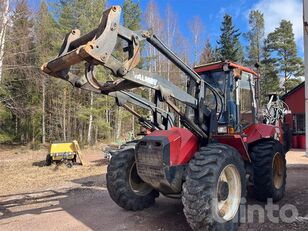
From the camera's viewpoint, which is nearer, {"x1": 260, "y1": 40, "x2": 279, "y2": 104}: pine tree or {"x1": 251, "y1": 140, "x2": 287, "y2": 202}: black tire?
{"x1": 251, "y1": 140, "x2": 287, "y2": 202}: black tire

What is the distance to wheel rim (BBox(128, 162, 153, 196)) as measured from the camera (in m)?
5.91

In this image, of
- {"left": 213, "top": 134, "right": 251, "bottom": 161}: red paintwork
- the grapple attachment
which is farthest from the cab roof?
the grapple attachment

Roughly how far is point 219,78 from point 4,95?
1748cm

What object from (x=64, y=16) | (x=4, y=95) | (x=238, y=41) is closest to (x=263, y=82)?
(x=238, y=41)

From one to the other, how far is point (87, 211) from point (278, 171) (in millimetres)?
3925

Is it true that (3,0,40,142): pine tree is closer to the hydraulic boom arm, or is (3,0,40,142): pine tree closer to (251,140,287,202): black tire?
the hydraulic boom arm

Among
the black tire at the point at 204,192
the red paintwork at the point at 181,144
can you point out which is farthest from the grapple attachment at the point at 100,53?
the black tire at the point at 204,192

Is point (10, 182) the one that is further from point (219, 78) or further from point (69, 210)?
point (219, 78)

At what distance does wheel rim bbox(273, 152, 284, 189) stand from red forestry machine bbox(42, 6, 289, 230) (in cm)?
2

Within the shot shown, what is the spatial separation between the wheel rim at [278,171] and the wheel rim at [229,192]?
1.84 m

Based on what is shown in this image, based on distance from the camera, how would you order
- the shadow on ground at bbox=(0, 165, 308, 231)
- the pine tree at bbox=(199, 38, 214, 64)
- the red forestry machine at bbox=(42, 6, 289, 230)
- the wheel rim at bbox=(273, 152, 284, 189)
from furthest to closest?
the pine tree at bbox=(199, 38, 214, 64) → the wheel rim at bbox=(273, 152, 284, 189) → the shadow on ground at bbox=(0, 165, 308, 231) → the red forestry machine at bbox=(42, 6, 289, 230)

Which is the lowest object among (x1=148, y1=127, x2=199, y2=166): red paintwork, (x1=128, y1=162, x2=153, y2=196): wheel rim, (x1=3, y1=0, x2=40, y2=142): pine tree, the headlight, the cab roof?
(x1=128, y1=162, x2=153, y2=196): wheel rim

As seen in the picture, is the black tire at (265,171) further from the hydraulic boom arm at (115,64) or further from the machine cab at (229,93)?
the hydraulic boom arm at (115,64)

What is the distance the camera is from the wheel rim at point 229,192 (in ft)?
15.3
